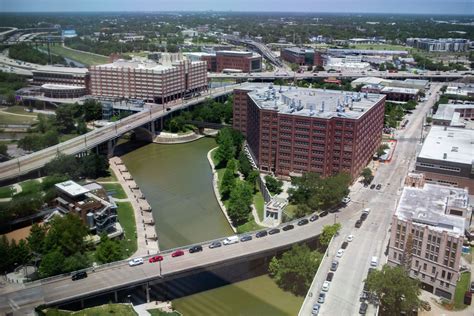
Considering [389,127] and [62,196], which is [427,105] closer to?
[389,127]

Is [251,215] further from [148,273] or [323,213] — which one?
[148,273]

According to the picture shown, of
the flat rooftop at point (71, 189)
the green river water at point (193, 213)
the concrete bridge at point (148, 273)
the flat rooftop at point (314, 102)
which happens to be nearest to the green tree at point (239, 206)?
the green river water at point (193, 213)

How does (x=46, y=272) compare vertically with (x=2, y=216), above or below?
below

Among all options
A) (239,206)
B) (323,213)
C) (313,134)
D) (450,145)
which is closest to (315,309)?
(323,213)

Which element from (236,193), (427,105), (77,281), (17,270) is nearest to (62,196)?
(17,270)

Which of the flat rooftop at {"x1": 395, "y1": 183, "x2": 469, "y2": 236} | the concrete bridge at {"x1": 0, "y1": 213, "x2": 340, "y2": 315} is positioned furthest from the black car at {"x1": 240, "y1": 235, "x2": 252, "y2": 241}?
the flat rooftop at {"x1": 395, "y1": 183, "x2": 469, "y2": 236}
